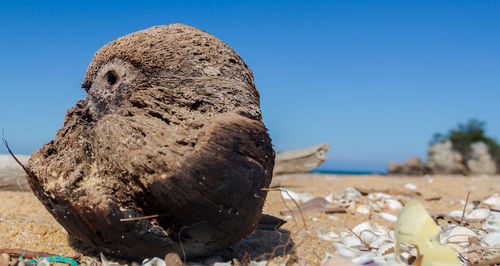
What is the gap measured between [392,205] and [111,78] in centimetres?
512

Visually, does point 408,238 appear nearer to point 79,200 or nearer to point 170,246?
point 170,246

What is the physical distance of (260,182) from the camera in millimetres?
2691

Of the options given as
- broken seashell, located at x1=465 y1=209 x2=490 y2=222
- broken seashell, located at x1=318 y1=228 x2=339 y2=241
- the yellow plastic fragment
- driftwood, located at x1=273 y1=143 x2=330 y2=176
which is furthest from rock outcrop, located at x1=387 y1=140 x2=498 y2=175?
the yellow plastic fragment

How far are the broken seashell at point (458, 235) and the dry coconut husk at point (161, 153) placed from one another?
77.6 inches

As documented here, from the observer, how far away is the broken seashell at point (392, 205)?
20.0 feet

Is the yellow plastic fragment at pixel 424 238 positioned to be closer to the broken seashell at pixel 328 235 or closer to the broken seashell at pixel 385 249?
the broken seashell at pixel 385 249

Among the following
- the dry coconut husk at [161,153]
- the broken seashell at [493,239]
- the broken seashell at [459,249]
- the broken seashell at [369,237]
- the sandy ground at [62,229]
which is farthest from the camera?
the broken seashell at [369,237]

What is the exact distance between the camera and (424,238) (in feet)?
7.34

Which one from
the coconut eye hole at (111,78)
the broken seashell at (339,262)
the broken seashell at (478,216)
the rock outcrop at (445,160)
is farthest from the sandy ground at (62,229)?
the rock outcrop at (445,160)

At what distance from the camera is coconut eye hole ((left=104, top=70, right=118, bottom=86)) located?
10.4 ft

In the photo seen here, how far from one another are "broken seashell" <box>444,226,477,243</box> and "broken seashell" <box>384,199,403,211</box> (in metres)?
2.62

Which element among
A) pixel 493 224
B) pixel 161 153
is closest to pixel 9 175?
pixel 161 153

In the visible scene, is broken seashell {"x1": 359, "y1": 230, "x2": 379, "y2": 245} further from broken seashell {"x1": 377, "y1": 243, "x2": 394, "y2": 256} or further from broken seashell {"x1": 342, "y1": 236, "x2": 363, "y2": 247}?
broken seashell {"x1": 377, "y1": 243, "x2": 394, "y2": 256}

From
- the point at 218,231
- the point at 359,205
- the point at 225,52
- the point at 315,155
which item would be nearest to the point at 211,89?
the point at 225,52
